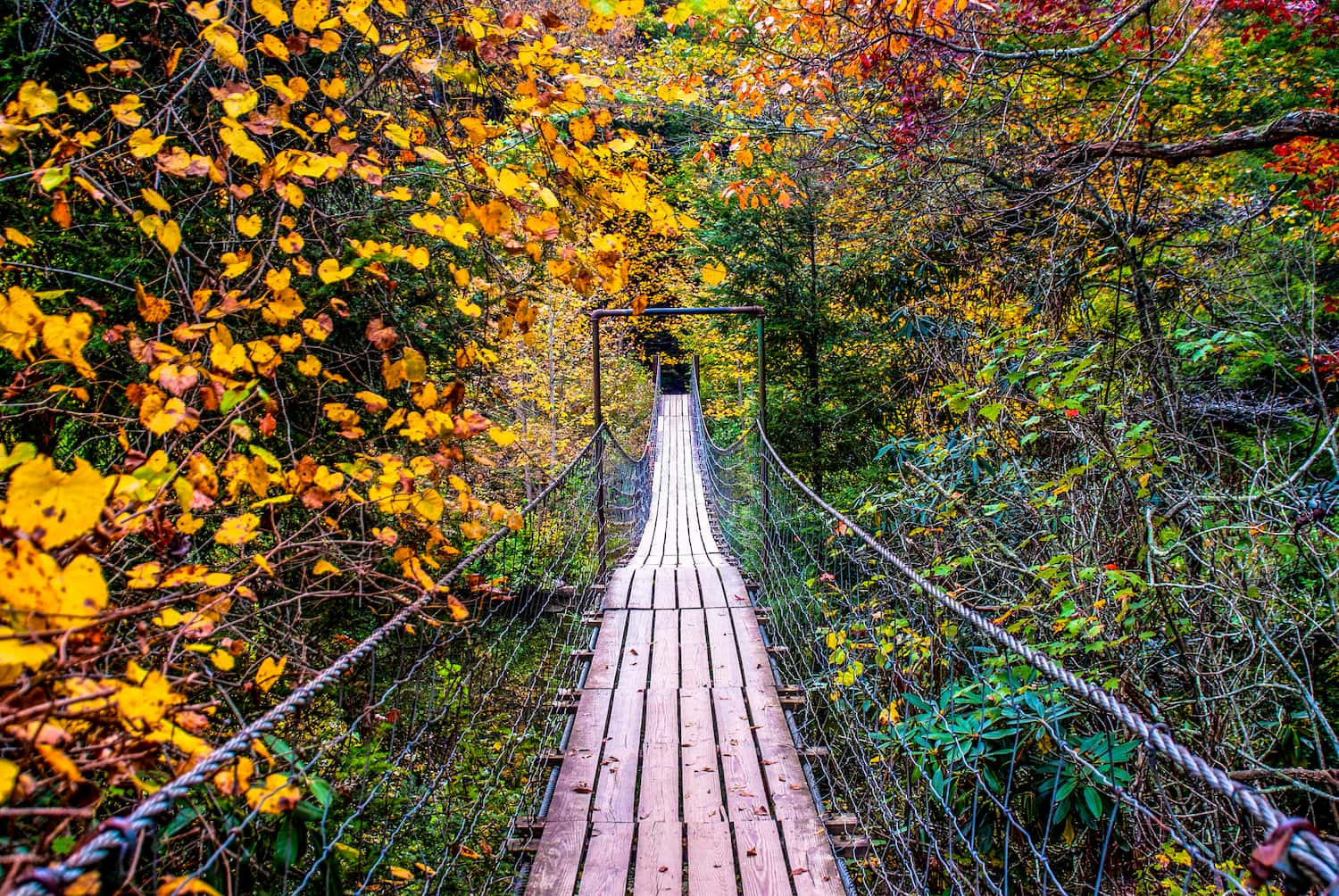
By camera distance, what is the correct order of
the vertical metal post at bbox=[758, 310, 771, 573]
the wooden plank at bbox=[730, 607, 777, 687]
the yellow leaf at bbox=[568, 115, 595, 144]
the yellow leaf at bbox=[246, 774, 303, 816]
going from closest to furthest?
the yellow leaf at bbox=[246, 774, 303, 816]
the yellow leaf at bbox=[568, 115, 595, 144]
the wooden plank at bbox=[730, 607, 777, 687]
the vertical metal post at bbox=[758, 310, 771, 573]

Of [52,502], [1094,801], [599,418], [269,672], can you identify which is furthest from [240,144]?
[599,418]

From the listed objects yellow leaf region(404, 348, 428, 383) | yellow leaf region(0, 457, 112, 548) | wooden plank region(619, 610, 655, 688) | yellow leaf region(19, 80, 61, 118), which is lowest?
wooden plank region(619, 610, 655, 688)

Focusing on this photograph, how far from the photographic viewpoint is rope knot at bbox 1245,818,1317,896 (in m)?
0.47

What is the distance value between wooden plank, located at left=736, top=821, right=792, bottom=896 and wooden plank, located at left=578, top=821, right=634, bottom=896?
0.27 meters

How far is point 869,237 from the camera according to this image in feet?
17.2

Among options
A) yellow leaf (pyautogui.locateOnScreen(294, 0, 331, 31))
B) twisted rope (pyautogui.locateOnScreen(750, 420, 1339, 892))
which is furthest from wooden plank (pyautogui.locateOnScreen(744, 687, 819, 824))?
yellow leaf (pyautogui.locateOnScreen(294, 0, 331, 31))

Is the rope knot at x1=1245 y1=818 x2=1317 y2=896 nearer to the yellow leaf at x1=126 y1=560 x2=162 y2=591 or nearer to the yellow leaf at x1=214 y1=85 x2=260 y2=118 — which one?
the yellow leaf at x1=126 y1=560 x2=162 y2=591

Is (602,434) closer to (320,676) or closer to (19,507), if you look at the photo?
(320,676)

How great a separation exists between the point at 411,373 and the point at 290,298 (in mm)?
289

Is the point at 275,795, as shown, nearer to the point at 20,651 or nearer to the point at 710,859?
the point at 20,651

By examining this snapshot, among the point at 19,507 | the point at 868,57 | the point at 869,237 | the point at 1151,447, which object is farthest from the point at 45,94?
the point at 869,237

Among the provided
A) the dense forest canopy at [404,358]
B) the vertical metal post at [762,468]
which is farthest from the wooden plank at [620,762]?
the vertical metal post at [762,468]

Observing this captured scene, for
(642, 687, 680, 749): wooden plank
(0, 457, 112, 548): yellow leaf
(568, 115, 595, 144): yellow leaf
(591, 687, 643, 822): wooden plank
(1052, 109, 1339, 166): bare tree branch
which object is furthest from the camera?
(642, 687, 680, 749): wooden plank

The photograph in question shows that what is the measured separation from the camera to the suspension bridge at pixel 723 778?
2.92ft
